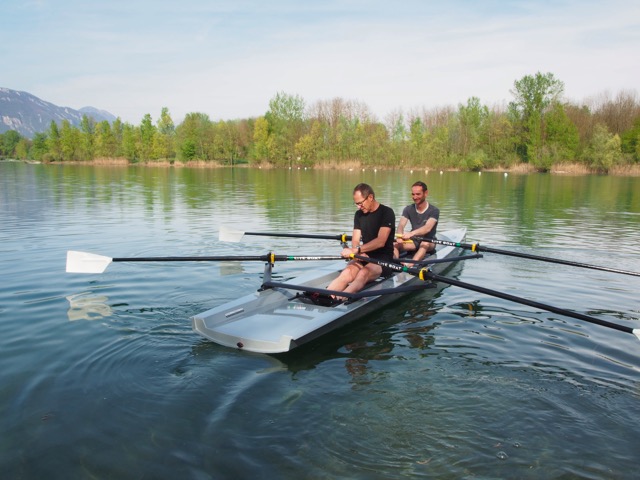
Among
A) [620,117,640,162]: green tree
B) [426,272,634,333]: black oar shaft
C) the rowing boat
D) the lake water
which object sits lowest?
the lake water

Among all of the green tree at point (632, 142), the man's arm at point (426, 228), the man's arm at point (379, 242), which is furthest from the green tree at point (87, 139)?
the man's arm at point (379, 242)

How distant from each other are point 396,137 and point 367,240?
7421 centimetres

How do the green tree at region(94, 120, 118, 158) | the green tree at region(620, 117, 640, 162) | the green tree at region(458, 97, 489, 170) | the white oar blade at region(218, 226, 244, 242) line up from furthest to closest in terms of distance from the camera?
1. the green tree at region(94, 120, 118, 158)
2. the green tree at region(458, 97, 489, 170)
3. the green tree at region(620, 117, 640, 162)
4. the white oar blade at region(218, 226, 244, 242)

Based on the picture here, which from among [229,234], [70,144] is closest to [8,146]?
[70,144]

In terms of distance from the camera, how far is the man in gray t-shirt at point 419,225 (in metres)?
9.94

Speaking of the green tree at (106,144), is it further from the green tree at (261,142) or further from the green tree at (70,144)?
the green tree at (261,142)

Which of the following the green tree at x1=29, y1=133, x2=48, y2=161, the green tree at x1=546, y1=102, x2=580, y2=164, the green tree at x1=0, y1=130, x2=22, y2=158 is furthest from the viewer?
the green tree at x1=0, y1=130, x2=22, y2=158

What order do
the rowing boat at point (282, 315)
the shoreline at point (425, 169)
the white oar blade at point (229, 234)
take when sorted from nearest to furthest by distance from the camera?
the rowing boat at point (282, 315) → the white oar blade at point (229, 234) → the shoreline at point (425, 169)

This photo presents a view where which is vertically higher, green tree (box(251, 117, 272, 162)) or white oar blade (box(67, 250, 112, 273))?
green tree (box(251, 117, 272, 162))

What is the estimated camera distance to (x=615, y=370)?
570cm

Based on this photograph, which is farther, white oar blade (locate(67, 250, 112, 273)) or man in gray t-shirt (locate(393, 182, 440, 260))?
man in gray t-shirt (locate(393, 182, 440, 260))

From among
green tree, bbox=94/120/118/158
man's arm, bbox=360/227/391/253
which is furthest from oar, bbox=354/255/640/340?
green tree, bbox=94/120/118/158

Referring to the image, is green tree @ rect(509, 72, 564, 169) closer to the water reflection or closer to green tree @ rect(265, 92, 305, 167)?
green tree @ rect(265, 92, 305, 167)

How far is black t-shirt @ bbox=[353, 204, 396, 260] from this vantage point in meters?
7.66
